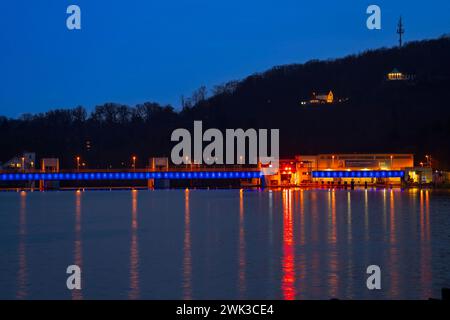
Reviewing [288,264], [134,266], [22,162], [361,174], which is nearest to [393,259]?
[288,264]

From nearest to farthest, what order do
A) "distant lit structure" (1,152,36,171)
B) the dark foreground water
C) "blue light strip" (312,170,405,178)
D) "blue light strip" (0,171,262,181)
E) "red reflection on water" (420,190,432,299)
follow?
1. "red reflection on water" (420,190,432,299)
2. the dark foreground water
3. "blue light strip" (312,170,405,178)
4. "blue light strip" (0,171,262,181)
5. "distant lit structure" (1,152,36,171)

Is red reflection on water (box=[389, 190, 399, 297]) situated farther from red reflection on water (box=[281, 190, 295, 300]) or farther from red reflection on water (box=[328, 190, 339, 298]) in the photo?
red reflection on water (box=[281, 190, 295, 300])

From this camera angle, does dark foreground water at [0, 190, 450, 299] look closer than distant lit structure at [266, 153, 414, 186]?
Yes

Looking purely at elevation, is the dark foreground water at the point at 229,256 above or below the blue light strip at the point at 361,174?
below

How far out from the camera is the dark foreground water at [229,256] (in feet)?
77.3

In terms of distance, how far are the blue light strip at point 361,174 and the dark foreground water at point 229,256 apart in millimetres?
70064

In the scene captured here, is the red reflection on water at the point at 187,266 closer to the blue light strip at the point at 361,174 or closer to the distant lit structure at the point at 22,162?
the blue light strip at the point at 361,174

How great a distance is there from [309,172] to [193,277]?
4323 inches

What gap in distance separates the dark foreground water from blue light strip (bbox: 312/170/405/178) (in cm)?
7006

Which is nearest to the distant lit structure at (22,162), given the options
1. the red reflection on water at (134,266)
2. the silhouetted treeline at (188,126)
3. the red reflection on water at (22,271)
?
the silhouetted treeline at (188,126)

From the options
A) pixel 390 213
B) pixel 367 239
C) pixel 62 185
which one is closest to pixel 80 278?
pixel 367 239

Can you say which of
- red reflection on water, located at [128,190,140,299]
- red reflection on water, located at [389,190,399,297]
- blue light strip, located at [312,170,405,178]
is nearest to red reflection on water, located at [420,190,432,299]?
red reflection on water, located at [389,190,399,297]

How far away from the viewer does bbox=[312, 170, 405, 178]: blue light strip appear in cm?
12575

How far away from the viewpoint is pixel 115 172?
130250 mm
